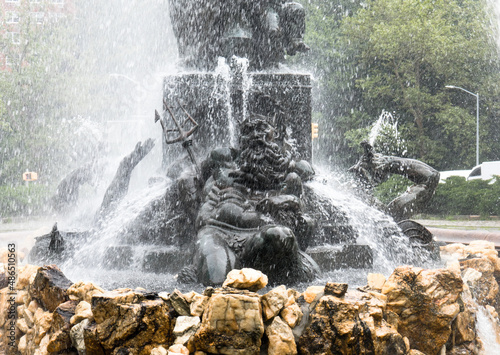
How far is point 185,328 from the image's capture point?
2.77 metres

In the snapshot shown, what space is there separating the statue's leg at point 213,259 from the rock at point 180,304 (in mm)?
970

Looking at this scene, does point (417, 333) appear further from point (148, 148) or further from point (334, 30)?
point (334, 30)

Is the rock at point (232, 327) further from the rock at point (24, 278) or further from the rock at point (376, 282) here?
the rock at point (24, 278)

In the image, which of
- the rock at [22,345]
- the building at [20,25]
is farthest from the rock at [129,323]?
the building at [20,25]

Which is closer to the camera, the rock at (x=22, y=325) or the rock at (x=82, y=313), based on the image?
the rock at (x=82, y=313)

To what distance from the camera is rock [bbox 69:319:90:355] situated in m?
2.93

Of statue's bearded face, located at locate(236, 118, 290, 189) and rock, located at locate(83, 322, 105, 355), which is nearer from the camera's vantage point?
rock, located at locate(83, 322, 105, 355)

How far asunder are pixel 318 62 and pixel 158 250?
24.3 m

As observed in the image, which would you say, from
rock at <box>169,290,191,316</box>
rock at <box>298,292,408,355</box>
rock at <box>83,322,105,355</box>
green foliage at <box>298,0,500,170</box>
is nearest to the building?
green foliage at <box>298,0,500,170</box>

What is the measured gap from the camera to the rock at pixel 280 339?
8.76 ft

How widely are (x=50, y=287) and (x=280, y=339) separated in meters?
1.59

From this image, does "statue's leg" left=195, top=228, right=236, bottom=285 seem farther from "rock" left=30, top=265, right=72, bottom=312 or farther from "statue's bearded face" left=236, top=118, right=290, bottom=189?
"rock" left=30, top=265, right=72, bottom=312

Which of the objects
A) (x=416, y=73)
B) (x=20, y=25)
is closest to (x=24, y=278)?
(x=416, y=73)

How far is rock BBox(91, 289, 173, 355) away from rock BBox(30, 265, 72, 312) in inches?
25.9
